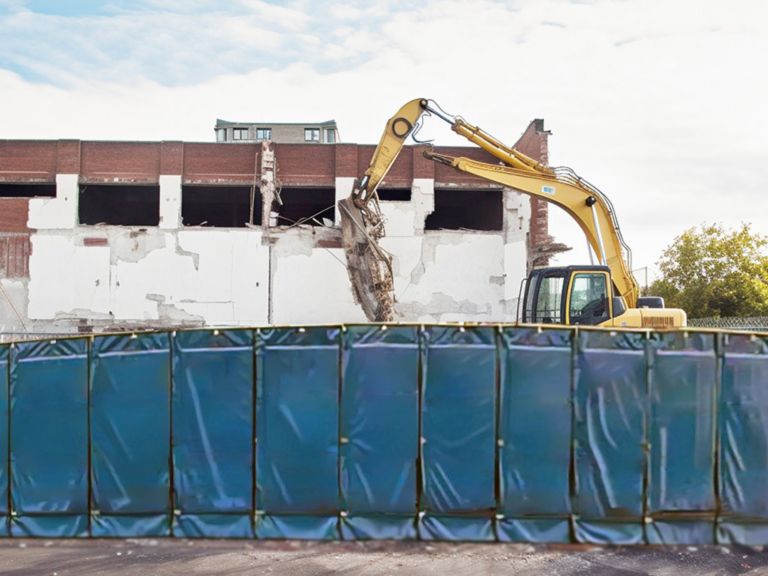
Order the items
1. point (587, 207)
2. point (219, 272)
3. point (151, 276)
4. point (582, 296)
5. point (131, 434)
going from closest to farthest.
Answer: point (131, 434)
point (582, 296)
point (587, 207)
point (151, 276)
point (219, 272)

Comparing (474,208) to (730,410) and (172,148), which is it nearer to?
(172,148)

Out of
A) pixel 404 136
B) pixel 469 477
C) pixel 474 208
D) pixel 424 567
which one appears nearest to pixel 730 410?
pixel 469 477

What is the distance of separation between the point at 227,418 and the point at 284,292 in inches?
836

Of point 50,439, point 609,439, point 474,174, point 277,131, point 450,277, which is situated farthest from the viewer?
point 277,131

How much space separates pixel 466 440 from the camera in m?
8.88

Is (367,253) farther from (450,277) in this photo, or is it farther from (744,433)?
(744,433)

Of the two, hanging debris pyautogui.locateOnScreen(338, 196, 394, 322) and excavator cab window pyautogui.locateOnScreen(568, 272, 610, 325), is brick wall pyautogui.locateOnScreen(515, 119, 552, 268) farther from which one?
excavator cab window pyautogui.locateOnScreen(568, 272, 610, 325)

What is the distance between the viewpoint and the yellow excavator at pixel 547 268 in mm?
15062

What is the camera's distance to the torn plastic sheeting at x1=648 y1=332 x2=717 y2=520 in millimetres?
8883

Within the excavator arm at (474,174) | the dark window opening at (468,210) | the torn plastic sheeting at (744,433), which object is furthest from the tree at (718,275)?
the torn plastic sheeting at (744,433)

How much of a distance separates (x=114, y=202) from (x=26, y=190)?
406 centimetres

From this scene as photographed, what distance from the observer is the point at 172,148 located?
99.0 ft

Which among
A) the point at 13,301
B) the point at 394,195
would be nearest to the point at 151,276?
the point at 13,301

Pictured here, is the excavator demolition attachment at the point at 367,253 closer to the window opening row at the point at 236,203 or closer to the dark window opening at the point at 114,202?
the window opening row at the point at 236,203
